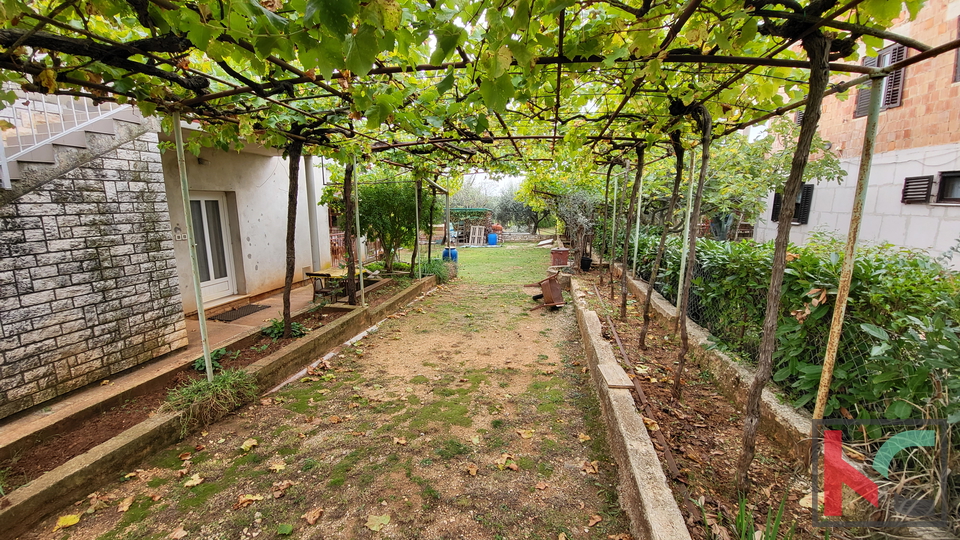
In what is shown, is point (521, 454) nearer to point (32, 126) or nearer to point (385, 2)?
point (385, 2)

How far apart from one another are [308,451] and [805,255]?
4.10 m

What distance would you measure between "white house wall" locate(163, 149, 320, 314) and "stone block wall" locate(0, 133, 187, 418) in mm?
2103

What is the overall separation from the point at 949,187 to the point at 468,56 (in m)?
8.86

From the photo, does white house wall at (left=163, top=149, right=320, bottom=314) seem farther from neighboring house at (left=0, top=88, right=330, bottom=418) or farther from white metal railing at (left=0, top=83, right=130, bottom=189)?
white metal railing at (left=0, top=83, right=130, bottom=189)

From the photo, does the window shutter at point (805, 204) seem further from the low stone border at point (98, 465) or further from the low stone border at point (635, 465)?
the low stone border at point (98, 465)

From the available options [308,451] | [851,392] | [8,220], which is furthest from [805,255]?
[8,220]

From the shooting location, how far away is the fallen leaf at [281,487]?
8.11 ft

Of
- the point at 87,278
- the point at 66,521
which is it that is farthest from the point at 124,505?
the point at 87,278

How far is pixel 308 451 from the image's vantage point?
2.93 m

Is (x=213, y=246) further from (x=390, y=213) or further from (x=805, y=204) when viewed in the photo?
(x=805, y=204)

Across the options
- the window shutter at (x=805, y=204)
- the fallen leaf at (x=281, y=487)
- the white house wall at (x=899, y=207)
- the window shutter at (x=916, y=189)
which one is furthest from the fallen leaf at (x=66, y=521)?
the window shutter at (x=805, y=204)

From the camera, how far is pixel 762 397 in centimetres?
279

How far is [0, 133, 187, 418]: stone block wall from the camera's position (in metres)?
3.12

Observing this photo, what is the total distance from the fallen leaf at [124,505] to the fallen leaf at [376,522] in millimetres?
1604
